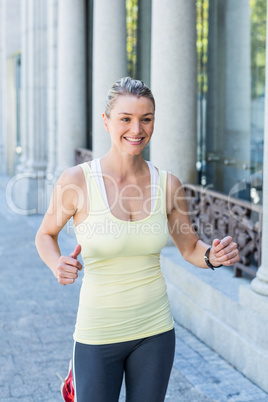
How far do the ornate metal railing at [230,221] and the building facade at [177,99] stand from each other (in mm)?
373

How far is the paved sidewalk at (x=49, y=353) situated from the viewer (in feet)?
16.1

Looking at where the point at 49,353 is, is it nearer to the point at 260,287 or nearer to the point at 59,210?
the point at 260,287

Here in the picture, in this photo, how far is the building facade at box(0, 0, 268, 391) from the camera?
5.89 m

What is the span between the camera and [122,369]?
273 cm

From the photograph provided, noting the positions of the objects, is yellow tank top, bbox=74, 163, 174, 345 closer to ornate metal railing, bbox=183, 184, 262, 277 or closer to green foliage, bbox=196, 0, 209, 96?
ornate metal railing, bbox=183, 184, 262, 277

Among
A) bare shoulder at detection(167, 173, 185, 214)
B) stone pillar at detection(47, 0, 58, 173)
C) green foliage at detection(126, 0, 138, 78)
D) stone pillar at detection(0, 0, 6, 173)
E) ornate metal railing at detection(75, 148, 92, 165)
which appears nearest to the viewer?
bare shoulder at detection(167, 173, 185, 214)

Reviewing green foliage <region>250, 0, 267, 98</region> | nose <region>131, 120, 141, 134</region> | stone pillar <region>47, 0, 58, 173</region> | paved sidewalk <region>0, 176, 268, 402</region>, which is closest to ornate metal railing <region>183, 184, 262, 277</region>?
paved sidewalk <region>0, 176, 268, 402</region>

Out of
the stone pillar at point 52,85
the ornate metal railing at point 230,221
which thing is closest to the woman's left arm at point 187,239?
the ornate metal railing at point 230,221

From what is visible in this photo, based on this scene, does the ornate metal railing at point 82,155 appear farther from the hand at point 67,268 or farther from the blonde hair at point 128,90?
the hand at point 67,268

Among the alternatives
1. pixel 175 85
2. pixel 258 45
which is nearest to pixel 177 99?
pixel 175 85

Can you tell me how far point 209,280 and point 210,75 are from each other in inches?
164

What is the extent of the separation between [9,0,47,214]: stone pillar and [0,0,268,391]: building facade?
0.02 metres

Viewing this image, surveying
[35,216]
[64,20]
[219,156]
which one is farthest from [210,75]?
[35,216]

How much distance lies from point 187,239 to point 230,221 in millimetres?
3289
